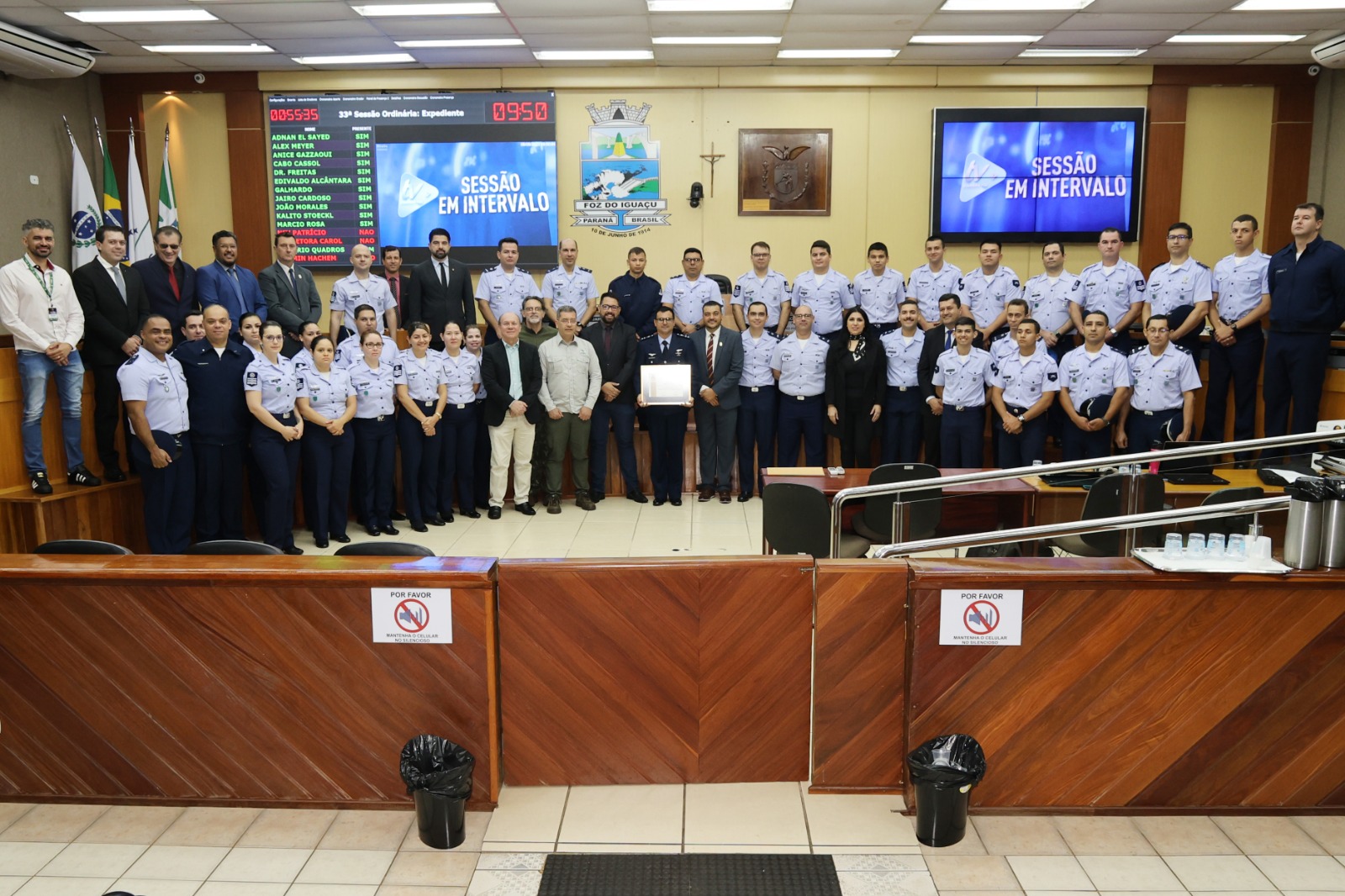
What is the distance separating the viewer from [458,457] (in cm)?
892

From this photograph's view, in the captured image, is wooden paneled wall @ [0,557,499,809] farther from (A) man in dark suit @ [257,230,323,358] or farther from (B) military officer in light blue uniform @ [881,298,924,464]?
(B) military officer in light blue uniform @ [881,298,924,464]

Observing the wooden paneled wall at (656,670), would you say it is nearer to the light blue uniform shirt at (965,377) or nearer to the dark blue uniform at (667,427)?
the light blue uniform shirt at (965,377)

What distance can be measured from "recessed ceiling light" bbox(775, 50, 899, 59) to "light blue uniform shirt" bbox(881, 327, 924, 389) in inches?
127

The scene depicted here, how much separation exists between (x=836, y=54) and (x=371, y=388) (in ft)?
19.3

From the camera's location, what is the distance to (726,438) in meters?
9.42

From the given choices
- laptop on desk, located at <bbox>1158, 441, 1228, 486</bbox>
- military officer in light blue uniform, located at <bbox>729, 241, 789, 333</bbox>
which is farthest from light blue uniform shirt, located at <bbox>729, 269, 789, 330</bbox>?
laptop on desk, located at <bbox>1158, 441, 1228, 486</bbox>

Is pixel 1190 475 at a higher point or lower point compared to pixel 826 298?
lower

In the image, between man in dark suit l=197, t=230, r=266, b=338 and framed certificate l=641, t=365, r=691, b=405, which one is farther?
framed certificate l=641, t=365, r=691, b=405

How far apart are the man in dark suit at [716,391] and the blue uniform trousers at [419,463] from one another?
232 cm

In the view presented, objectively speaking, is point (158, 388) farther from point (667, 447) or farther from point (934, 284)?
point (934, 284)

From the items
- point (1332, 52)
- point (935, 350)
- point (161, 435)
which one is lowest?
point (161, 435)

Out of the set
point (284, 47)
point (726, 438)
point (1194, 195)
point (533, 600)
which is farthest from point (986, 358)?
point (284, 47)

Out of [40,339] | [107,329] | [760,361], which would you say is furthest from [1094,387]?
[40,339]

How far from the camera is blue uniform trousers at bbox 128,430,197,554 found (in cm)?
706
